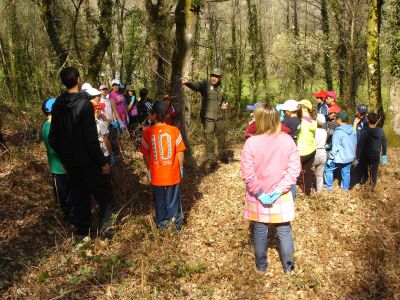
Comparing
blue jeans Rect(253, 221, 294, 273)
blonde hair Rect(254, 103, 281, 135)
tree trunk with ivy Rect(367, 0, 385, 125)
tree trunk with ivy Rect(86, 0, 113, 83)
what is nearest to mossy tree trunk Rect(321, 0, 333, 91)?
tree trunk with ivy Rect(367, 0, 385, 125)

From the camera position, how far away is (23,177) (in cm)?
725

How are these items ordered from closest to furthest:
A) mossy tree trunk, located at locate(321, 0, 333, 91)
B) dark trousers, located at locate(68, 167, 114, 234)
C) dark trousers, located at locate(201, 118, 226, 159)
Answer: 1. dark trousers, located at locate(68, 167, 114, 234)
2. dark trousers, located at locate(201, 118, 226, 159)
3. mossy tree trunk, located at locate(321, 0, 333, 91)

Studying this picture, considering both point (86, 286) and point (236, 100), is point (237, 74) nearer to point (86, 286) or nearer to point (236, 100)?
point (236, 100)

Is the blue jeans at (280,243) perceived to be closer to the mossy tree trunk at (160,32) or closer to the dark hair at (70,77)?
the dark hair at (70,77)

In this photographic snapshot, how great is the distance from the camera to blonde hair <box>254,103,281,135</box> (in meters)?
3.90

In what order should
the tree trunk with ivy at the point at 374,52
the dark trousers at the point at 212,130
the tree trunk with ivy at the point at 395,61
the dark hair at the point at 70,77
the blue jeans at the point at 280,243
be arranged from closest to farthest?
the blue jeans at the point at 280,243 → the dark hair at the point at 70,77 → the dark trousers at the point at 212,130 → the tree trunk with ivy at the point at 395,61 → the tree trunk with ivy at the point at 374,52

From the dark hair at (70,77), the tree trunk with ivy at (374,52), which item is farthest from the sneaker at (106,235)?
the tree trunk with ivy at (374,52)

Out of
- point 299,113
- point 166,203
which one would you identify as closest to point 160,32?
point 299,113

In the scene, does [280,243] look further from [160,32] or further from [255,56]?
[255,56]

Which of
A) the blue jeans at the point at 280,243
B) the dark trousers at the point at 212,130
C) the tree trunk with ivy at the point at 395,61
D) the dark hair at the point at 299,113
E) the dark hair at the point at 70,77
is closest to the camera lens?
the blue jeans at the point at 280,243

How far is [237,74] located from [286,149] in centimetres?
1405

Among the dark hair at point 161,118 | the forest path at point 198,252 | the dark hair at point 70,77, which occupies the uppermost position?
the dark hair at point 70,77

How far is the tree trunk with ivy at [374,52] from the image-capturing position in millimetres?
10852

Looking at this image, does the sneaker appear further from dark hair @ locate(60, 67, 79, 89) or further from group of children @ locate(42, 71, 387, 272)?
dark hair @ locate(60, 67, 79, 89)
